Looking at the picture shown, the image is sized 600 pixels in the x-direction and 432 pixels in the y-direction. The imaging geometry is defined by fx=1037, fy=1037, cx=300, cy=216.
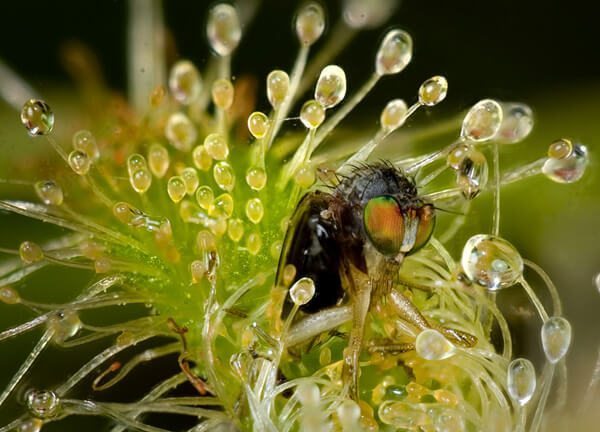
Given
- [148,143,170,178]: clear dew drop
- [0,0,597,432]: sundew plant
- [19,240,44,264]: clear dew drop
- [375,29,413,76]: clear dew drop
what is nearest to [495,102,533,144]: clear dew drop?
[0,0,597,432]: sundew plant

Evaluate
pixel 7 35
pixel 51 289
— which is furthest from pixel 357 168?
pixel 7 35

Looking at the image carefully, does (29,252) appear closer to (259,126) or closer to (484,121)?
(259,126)

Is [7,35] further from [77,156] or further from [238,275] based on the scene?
[238,275]

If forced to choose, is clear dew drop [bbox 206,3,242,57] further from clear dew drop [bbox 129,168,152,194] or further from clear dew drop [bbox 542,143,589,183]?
clear dew drop [bbox 542,143,589,183]

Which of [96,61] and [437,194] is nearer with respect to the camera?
[437,194]

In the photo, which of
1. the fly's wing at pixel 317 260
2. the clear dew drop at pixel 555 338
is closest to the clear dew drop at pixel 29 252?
the fly's wing at pixel 317 260

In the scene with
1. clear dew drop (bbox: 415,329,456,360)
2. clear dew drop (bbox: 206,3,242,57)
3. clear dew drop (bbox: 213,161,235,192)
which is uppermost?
clear dew drop (bbox: 206,3,242,57)
